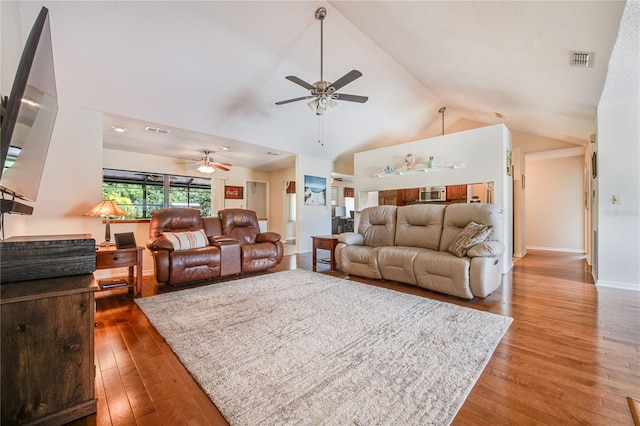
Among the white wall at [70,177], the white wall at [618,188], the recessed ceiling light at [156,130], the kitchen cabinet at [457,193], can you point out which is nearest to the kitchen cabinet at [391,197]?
the kitchen cabinet at [457,193]

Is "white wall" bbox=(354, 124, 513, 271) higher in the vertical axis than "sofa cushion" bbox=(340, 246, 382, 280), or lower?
higher

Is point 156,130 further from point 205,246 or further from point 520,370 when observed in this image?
point 520,370

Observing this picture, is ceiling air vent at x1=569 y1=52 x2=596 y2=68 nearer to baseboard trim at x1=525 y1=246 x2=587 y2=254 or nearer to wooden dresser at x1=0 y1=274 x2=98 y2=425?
wooden dresser at x1=0 y1=274 x2=98 y2=425

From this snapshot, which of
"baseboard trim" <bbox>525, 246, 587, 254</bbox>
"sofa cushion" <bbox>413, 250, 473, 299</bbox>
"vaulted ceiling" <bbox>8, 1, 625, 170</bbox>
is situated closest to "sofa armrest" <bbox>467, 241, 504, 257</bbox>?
"sofa cushion" <bbox>413, 250, 473, 299</bbox>

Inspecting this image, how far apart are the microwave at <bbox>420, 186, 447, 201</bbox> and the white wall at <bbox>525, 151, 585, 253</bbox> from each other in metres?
3.04

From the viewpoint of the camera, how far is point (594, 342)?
78.6 inches

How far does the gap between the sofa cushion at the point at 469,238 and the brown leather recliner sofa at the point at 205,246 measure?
266 centimetres

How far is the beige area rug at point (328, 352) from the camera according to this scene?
131 centimetres

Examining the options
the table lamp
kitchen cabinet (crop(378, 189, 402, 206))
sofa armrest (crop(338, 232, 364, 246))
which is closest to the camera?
the table lamp

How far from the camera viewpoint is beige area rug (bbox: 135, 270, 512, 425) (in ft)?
4.30

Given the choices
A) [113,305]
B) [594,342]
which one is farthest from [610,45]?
[113,305]

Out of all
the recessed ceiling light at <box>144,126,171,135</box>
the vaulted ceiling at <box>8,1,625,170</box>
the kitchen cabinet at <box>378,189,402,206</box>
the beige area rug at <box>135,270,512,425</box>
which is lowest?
the beige area rug at <box>135,270,512,425</box>

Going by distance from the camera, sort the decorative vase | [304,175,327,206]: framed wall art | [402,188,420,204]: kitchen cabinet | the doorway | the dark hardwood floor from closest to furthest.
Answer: the dark hardwood floor, the decorative vase, [402,188,420,204]: kitchen cabinet, [304,175,327,206]: framed wall art, the doorway

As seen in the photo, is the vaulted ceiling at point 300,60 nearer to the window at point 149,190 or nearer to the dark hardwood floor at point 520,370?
the window at point 149,190
